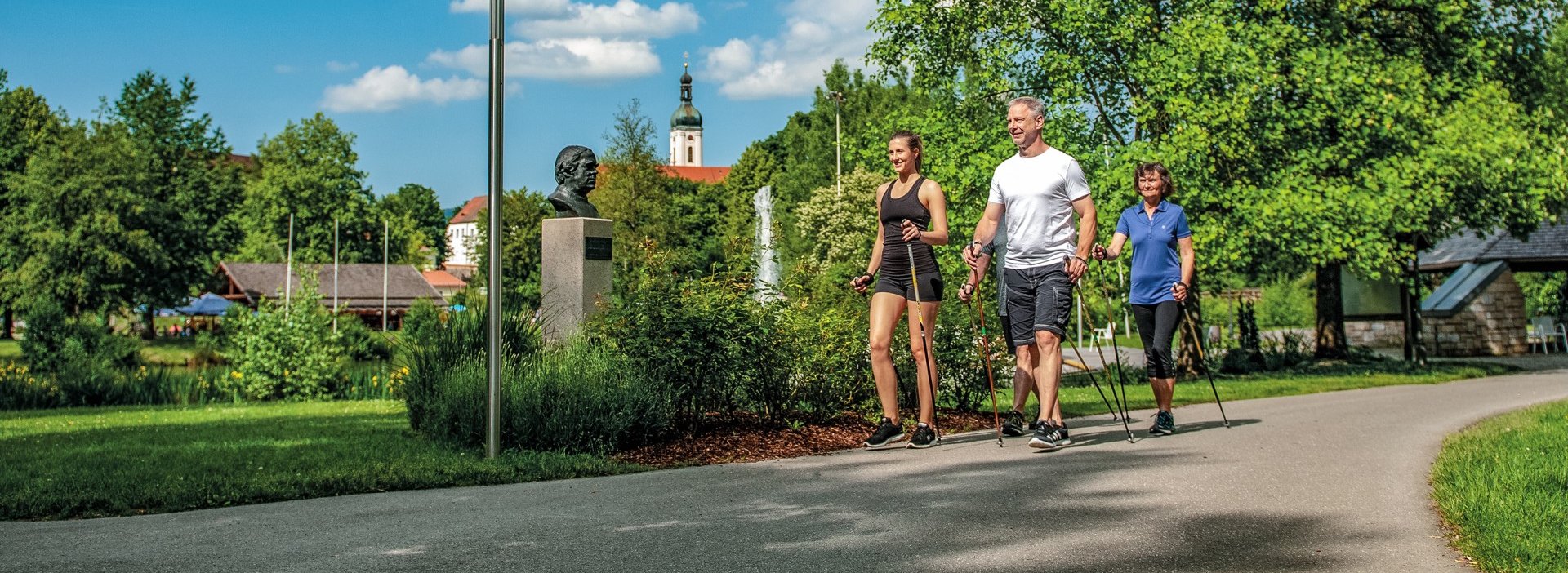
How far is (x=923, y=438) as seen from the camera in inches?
322

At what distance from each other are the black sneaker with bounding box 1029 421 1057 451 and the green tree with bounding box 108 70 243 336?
46529 mm

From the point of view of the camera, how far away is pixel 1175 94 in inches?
747

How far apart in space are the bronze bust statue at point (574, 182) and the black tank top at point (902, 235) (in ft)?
11.6

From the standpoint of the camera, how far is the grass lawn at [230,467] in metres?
6.29

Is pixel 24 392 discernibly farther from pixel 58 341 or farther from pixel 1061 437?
pixel 1061 437

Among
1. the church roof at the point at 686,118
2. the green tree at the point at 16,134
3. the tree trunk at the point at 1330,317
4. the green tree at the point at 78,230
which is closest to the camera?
the tree trunk at the point at 1330,317

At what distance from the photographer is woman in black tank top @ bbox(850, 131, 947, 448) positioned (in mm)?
8102

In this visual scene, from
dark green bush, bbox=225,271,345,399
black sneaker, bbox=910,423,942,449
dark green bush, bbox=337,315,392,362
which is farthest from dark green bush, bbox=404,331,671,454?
dark green bush, bbox=337,315,392,362

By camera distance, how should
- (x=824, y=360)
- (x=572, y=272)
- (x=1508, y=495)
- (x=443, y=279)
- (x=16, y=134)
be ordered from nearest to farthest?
(x=1508, y=495) → (x=824, y=360) → (x=572, y=272) → (x=16, y=134) → (x=443, y=279)

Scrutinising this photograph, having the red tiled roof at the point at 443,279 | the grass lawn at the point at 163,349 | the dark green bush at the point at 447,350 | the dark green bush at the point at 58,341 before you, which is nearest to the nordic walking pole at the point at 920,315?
the dark green bush at the point at 447,350

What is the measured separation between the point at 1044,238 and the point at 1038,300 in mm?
400

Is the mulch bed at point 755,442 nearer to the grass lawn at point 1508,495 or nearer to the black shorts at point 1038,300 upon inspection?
the black shorts at point 1038,300

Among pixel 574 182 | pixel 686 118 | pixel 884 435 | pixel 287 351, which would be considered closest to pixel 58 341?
pixel 287 351

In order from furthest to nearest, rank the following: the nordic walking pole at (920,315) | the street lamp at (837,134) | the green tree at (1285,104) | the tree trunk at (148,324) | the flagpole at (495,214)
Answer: the street lamp at (837,134)
the tree trunk at (148,324)
the green tree at (1285,104)
the nordic walking pole at (920,315)
the flagpole at (495,214)
